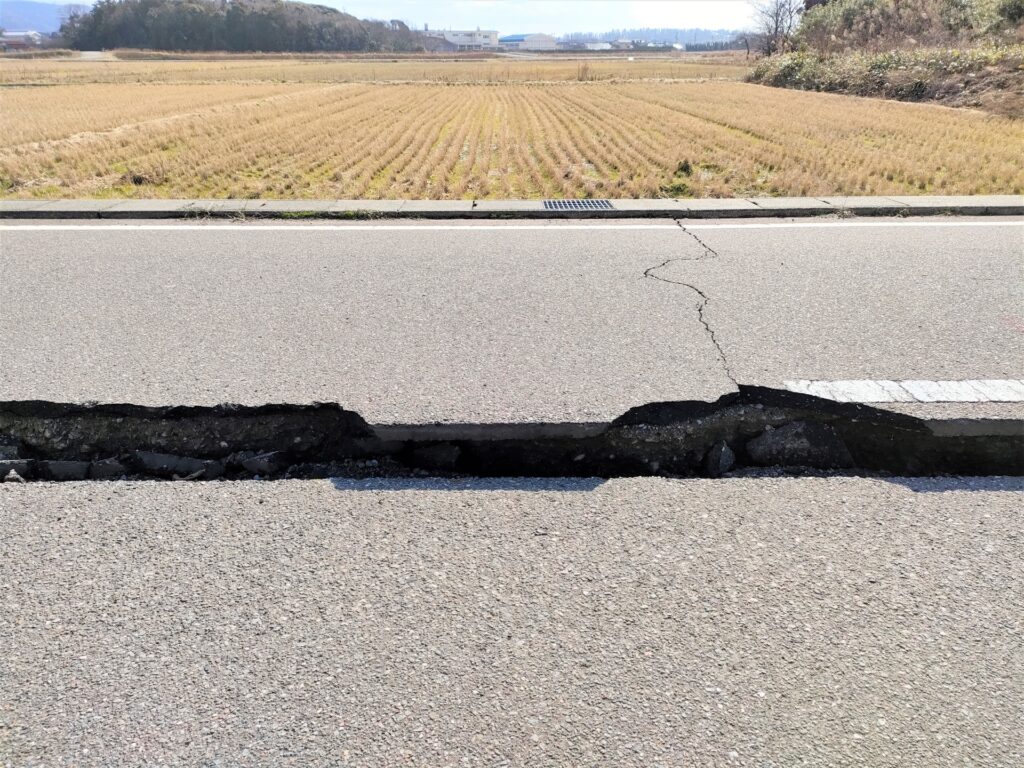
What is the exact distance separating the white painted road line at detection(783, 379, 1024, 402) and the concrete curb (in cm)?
390

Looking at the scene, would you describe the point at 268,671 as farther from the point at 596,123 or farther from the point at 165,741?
the point at 596,123

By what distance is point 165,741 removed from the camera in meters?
1.65

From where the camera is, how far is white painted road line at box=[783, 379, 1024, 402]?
3072mm

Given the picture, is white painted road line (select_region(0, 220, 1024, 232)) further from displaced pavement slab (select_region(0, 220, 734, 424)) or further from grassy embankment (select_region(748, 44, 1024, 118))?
grassy embankment (select_region(748, 44, 1024, 118))

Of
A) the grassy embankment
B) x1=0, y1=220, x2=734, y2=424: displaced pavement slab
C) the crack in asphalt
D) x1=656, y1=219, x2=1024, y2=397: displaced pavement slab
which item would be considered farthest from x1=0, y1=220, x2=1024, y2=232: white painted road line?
the grassy embankment

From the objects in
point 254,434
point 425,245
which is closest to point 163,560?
point 254,434

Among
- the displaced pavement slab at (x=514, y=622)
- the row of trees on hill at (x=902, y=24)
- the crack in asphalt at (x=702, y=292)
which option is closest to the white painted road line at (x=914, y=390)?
the crack in asphalt at (x=702, y=292)

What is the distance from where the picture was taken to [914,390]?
3150 mm

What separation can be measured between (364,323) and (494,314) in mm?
773

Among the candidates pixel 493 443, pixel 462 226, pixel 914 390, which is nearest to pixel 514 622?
pixel 493 443

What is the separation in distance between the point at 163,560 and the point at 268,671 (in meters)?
0.65

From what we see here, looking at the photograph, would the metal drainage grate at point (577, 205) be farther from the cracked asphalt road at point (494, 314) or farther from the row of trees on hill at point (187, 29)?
the row of trees on hill at point (187, 29)

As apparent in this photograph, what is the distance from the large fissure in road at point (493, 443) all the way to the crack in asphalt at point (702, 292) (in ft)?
1.30

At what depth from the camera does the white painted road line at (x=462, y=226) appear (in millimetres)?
6234
